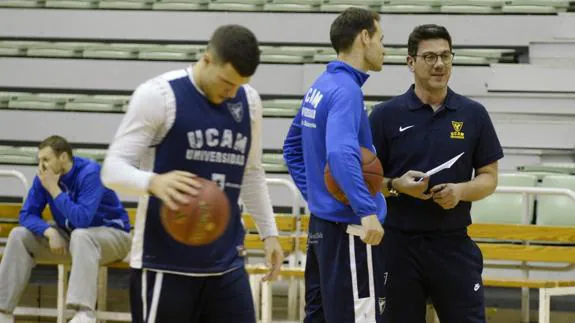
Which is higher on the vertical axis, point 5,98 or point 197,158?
point 5,98

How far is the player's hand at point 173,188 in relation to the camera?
269 cm

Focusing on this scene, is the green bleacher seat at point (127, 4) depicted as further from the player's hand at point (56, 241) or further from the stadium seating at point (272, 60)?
the player's hand at point (56, 241)

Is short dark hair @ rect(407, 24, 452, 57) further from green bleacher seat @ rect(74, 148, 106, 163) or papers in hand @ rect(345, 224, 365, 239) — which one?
green bleacher seat @ rect(74, 148, 106, 163)

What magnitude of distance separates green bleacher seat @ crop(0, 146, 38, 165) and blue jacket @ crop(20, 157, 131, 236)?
2081mm

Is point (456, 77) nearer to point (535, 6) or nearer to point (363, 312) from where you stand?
point (535, 6)

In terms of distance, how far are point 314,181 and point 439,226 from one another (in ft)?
1.74

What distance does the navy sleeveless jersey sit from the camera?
289cm

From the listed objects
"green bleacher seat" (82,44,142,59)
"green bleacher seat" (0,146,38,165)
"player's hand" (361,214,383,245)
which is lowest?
"player's hand" (361,214,383,245)

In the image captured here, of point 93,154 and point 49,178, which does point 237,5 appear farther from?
point 49,178

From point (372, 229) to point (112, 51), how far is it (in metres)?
6.11

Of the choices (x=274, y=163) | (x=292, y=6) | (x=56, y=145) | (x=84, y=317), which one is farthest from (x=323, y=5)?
(x=84, y=317)

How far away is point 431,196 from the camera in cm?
381

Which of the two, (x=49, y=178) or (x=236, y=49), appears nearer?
(x=236, y=49)

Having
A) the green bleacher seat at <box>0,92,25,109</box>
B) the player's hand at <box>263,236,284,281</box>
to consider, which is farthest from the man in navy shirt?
the green bleacher seat at <box>0,92,25,109</box>
